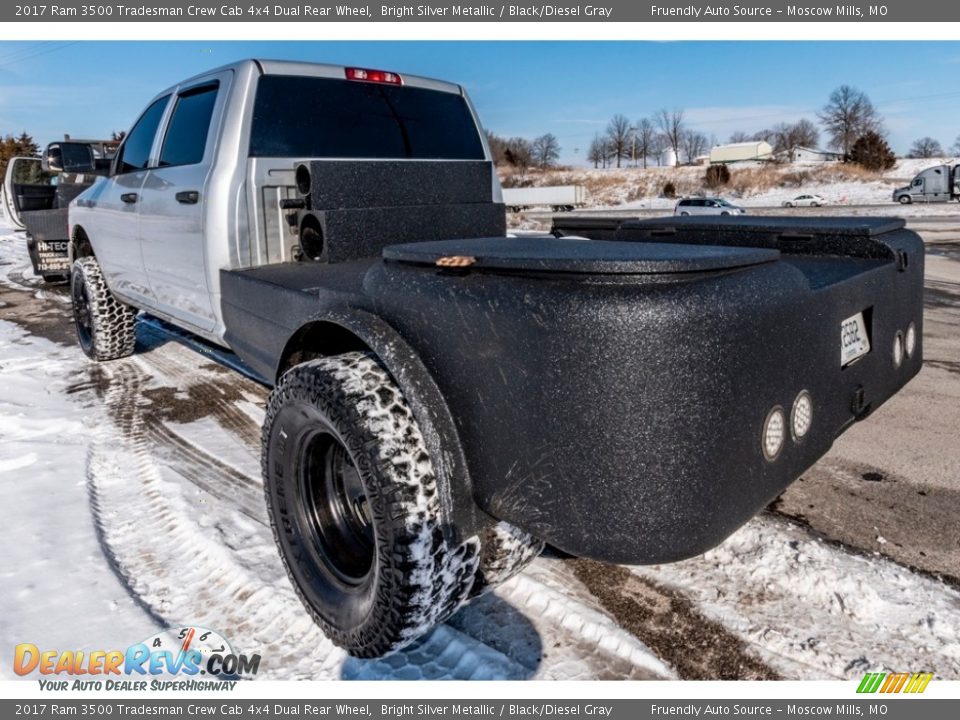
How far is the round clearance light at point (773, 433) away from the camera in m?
1.84

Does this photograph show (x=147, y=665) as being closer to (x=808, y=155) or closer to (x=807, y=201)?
(x=807, y=201)

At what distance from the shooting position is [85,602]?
260 centimetres

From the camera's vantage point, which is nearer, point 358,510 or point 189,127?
point 358,510

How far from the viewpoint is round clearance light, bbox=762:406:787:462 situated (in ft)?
6.05

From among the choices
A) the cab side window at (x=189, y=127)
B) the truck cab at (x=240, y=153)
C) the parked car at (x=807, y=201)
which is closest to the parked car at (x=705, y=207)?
the parked car at (x=807, y=201)

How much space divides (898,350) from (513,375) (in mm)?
1958

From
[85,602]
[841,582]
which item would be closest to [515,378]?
[841,582]

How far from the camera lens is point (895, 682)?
6.95ft

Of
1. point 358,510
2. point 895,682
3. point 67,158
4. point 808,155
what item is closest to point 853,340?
point 895,682

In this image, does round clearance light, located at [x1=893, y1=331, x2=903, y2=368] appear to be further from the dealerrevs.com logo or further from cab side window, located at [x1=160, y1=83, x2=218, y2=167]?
cab side window, located at [x1=160, y1=83, x2=218, y2=167]

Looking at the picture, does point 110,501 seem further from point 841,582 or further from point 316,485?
point 841,582

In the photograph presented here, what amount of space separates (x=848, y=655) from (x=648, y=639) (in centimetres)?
60

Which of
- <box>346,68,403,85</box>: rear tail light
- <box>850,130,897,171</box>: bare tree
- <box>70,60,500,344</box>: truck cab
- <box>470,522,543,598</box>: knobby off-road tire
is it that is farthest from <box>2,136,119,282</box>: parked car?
<box>850,130,897,171</box>: bare tree

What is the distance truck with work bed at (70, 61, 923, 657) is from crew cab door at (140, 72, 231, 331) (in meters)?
0.15
